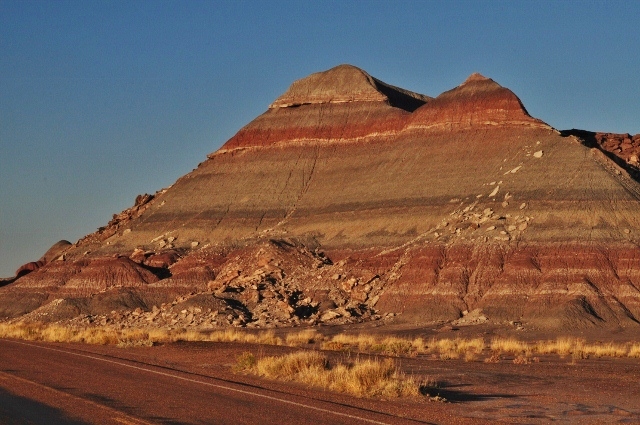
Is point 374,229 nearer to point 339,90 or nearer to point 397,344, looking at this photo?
point 339,90

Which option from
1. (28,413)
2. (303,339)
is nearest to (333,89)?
(303,339)

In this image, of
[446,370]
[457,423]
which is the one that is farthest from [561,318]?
Result: [457,423]

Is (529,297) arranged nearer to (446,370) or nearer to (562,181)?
(562,181)

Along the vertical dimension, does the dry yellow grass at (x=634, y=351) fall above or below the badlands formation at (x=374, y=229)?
below

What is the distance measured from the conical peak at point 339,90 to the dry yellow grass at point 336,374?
224 feet

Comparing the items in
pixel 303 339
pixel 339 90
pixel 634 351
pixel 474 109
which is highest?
pixel 339 90

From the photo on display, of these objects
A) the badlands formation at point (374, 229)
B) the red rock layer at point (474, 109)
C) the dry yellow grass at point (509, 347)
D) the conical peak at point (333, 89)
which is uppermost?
the conical peak at point (333, 89)

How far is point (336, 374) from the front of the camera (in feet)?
80.6

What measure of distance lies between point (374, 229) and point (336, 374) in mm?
50272

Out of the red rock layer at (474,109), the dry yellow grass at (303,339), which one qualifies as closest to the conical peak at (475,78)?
the red rock layer at (474,109)

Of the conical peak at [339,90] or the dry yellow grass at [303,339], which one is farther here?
the conical peak at [339,90]

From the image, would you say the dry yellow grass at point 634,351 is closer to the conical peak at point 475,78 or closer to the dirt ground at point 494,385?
the dirt ground at point 494,385

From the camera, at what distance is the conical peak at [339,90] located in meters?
96.4

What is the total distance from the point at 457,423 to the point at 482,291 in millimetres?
42580
